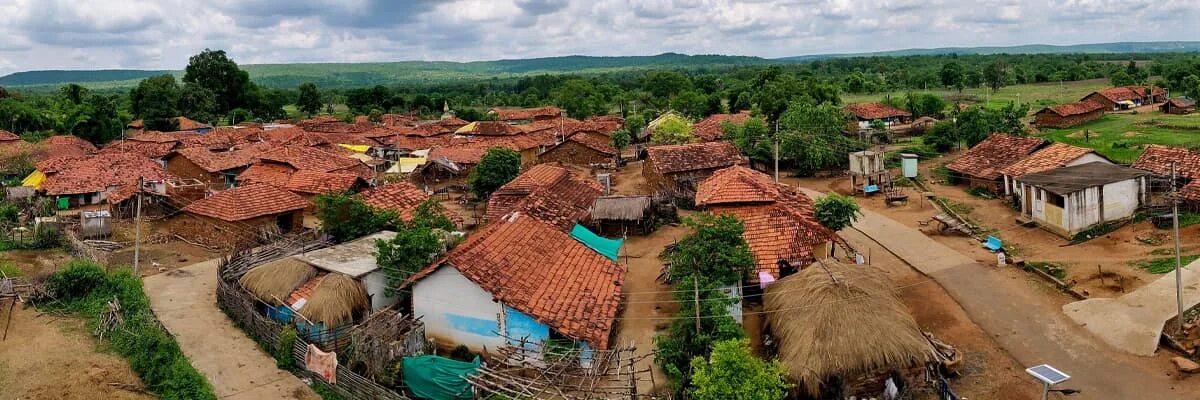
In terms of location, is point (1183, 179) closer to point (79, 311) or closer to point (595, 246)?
point (595, 246)

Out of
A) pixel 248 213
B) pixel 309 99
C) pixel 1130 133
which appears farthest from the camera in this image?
pixel 309 99

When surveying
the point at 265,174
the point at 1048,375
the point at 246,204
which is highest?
the point at 265,174

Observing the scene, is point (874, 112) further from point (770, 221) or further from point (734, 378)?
point (734, 378)

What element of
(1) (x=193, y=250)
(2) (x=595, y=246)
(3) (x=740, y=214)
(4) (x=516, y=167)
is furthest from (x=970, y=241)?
(1) (x=193, y=250)

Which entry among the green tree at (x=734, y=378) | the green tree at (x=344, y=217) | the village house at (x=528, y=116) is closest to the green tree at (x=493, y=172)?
the green tree at (x=344, y=217)

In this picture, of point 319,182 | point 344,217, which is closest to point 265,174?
point 319,182


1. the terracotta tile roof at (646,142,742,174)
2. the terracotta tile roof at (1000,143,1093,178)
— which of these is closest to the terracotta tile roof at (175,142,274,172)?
the terracotta tile roof at (646,142,742,174)

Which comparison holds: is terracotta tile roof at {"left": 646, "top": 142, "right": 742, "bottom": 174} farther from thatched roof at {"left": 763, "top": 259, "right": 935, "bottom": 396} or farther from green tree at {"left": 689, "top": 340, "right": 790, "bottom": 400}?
green tree at {"left": 689, "top": 340, "right": 790, "bottom": 400}

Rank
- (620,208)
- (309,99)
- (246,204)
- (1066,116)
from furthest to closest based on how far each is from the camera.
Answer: (309,99)
(1066,116)
(620,208)
(246,204)
